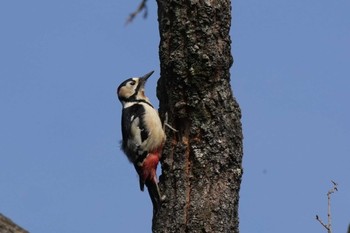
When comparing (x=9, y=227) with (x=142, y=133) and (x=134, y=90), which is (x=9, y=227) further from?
(x=134, y=90)

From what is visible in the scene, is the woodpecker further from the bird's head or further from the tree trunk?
the tree trunk

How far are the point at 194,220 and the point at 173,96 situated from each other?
0.81 m

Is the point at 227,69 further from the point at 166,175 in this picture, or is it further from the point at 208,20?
the point at 166,175

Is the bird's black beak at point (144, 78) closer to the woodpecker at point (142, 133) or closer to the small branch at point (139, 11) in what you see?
the woodpecker at point (142, 133)

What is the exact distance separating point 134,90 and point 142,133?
0.72m

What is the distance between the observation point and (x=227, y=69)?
579 centimetres

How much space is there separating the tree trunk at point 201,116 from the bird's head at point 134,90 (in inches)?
61.0

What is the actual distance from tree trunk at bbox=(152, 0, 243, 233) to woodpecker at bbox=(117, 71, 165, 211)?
20 centimetres

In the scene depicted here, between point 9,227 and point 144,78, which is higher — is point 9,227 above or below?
below

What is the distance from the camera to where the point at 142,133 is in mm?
6754

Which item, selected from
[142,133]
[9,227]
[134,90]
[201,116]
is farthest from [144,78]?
[9,227]

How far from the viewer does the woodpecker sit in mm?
6195

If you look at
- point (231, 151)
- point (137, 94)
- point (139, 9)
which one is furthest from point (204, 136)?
point (137, 94)

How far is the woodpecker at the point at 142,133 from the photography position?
6195mm
